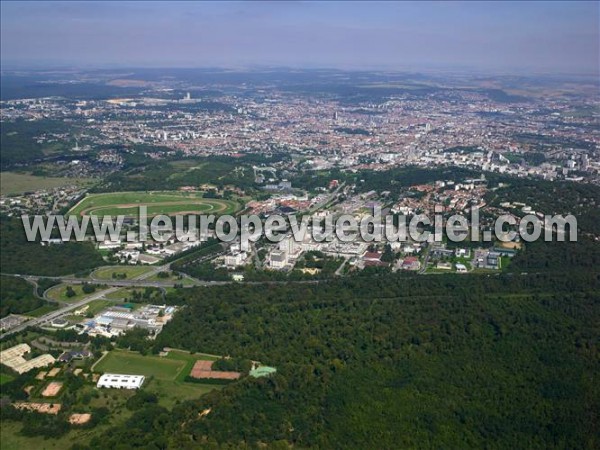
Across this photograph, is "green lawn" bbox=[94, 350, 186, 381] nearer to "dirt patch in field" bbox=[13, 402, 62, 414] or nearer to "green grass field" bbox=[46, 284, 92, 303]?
"dirt patch in field" bbox=[13, 402, 62, 414]

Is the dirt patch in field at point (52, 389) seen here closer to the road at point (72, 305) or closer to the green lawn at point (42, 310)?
the road at point (72, 305)

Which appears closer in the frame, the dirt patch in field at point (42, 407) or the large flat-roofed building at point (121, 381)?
the dirt patch in field at point (42, 407)

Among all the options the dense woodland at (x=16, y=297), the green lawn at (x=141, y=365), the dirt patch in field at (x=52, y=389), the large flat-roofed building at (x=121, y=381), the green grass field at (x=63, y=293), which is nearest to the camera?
the dirt patch in field at (x=52, y=389)

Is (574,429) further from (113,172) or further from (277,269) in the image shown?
(113,172)

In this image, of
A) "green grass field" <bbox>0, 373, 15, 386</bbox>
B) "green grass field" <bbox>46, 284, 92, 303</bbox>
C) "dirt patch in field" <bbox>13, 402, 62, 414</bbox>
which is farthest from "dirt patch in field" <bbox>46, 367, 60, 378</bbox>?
"green grass field" <bbox>46, 284, 92, 303</bbox>

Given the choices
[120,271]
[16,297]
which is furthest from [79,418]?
[120,271]

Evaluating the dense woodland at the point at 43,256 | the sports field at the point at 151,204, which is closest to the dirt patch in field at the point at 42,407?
the dense woodland at the point at 43,256
